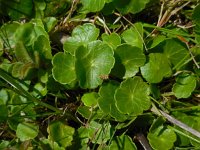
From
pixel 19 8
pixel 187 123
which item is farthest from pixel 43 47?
pixel 187 123

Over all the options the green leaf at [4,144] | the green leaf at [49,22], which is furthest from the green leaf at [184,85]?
the green leaf at [4,144]

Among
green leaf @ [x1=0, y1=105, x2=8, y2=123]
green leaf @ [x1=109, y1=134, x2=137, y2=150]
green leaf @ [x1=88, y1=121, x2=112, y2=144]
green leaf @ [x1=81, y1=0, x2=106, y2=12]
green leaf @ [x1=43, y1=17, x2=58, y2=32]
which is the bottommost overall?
green leaf @ [x1=109, y1=134, x2=137, y2=150]

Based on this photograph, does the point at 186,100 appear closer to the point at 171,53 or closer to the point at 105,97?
the point at 171,53

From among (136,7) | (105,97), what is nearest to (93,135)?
(105,97)

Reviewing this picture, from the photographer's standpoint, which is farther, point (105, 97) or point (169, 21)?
point (169, 21)

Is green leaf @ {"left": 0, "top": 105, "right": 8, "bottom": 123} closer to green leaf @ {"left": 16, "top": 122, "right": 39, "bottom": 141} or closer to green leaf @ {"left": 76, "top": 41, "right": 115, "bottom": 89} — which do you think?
A: green leaf @ {"left": 16, "top": 122, "right": 39, "bottom": 141}

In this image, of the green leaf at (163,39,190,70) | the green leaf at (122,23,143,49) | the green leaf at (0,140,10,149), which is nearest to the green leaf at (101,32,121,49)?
the green leaf at (122,23,143,49)

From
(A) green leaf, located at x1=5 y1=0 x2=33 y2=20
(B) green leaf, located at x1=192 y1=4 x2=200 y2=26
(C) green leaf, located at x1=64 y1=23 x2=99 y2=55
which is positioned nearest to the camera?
(B) green leaf, located at x1=192 y1=4 x2=200 y2=26
